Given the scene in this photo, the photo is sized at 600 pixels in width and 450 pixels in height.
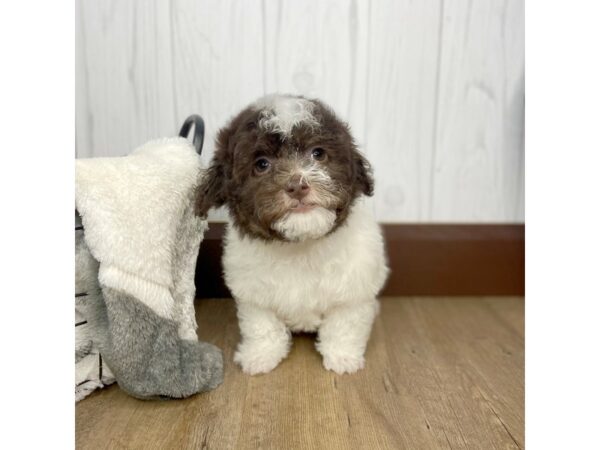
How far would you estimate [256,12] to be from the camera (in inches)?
53.1

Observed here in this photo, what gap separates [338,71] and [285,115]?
16.8 inches

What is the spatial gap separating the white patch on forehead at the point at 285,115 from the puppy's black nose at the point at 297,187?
114 millimetres

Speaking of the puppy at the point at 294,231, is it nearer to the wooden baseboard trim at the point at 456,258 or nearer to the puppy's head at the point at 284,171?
the puppy's head at the point at 284,171

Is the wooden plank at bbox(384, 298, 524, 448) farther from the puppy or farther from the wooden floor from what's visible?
the puppy

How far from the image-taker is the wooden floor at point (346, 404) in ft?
3.59

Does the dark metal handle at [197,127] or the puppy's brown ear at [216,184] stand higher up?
the dark metal handle at [197,127]

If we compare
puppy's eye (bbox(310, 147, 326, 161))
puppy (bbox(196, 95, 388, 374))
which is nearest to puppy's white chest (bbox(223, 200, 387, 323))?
puppy (bbox(196, 95, 388, 374))

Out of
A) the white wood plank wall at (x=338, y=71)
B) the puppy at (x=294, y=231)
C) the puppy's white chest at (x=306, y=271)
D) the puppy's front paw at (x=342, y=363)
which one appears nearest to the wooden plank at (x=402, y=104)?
the white wood plank wall at (x=338, y=71)

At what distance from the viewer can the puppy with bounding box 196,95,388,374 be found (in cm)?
121

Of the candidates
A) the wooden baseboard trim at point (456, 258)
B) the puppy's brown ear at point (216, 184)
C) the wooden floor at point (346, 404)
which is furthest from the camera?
the wooden baseboard trim at point (456, 258)
